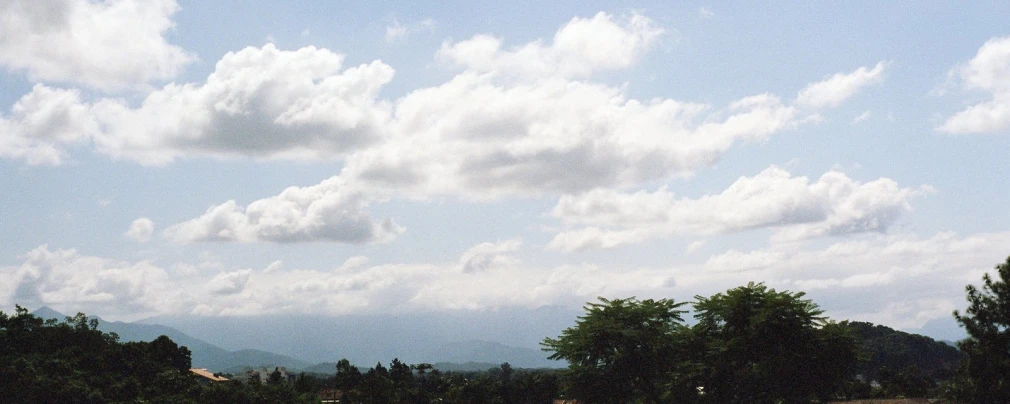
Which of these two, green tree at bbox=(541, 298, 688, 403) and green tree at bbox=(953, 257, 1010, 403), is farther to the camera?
green tree at bbox=(541, 298, 688, 403)

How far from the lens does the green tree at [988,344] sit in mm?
38031

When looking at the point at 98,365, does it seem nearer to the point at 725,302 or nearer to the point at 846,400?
the point at 725,302

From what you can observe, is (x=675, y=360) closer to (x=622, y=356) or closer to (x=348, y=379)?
(x=622, y=356)

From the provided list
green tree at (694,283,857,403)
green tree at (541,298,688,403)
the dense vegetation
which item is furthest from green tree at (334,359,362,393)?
green tree at (694,283,857,403)

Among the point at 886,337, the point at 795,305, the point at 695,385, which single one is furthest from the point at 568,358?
the point at 886,337

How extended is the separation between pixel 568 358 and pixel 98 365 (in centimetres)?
4562

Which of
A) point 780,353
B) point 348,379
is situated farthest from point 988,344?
point 348,379

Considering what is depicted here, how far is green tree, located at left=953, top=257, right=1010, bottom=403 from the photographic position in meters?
38.0

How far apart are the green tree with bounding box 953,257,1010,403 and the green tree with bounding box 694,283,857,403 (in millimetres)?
6140

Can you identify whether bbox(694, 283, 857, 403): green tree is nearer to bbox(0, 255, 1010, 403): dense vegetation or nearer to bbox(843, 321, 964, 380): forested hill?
bbox(0, 255, 1010, 403): dense vegetation

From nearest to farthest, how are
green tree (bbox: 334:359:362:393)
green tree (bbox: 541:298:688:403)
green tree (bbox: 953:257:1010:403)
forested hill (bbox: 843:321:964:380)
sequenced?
green tree (bbox: 953:257:1010:403), green tree (bbox: 541:298:688:403), green tree (bbox: 334:359:362:393), forested hill (bbox: 843:321:964:380)

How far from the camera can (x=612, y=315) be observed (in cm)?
5091

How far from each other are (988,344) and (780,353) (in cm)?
Answer: 949

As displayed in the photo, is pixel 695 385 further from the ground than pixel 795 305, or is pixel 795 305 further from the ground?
pixel 795 305
